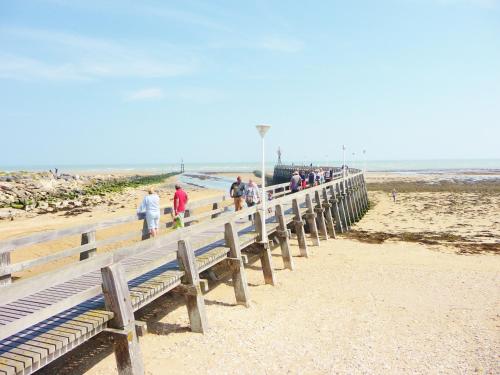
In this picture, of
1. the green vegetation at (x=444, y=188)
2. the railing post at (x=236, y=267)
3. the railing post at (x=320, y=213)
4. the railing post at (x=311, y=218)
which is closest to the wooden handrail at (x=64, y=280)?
the railing post at (x=236, y=267)

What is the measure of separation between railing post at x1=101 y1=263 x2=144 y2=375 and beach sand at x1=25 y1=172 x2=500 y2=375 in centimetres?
24

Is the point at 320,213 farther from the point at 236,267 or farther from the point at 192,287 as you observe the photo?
the point at 192,287

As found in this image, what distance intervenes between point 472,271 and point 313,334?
6.93 m

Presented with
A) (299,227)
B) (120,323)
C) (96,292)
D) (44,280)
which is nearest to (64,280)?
(44,280)

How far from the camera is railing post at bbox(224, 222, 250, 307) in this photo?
834 centimetres

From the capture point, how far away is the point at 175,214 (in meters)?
9.99

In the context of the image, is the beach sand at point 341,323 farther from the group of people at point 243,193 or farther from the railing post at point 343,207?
the railing post at point 343,207

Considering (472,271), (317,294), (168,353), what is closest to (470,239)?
(472,271)

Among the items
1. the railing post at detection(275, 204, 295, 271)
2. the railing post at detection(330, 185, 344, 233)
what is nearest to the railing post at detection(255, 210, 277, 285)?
the railing post at detection(275, 204, 295, 271)

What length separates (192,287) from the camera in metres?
6.75

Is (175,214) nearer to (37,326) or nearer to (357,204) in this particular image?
(37,326)

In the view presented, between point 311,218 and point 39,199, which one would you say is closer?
point 311,218

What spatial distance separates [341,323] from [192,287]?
119 inches

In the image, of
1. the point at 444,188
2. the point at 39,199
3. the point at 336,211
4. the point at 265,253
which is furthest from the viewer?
the point at 444,188
